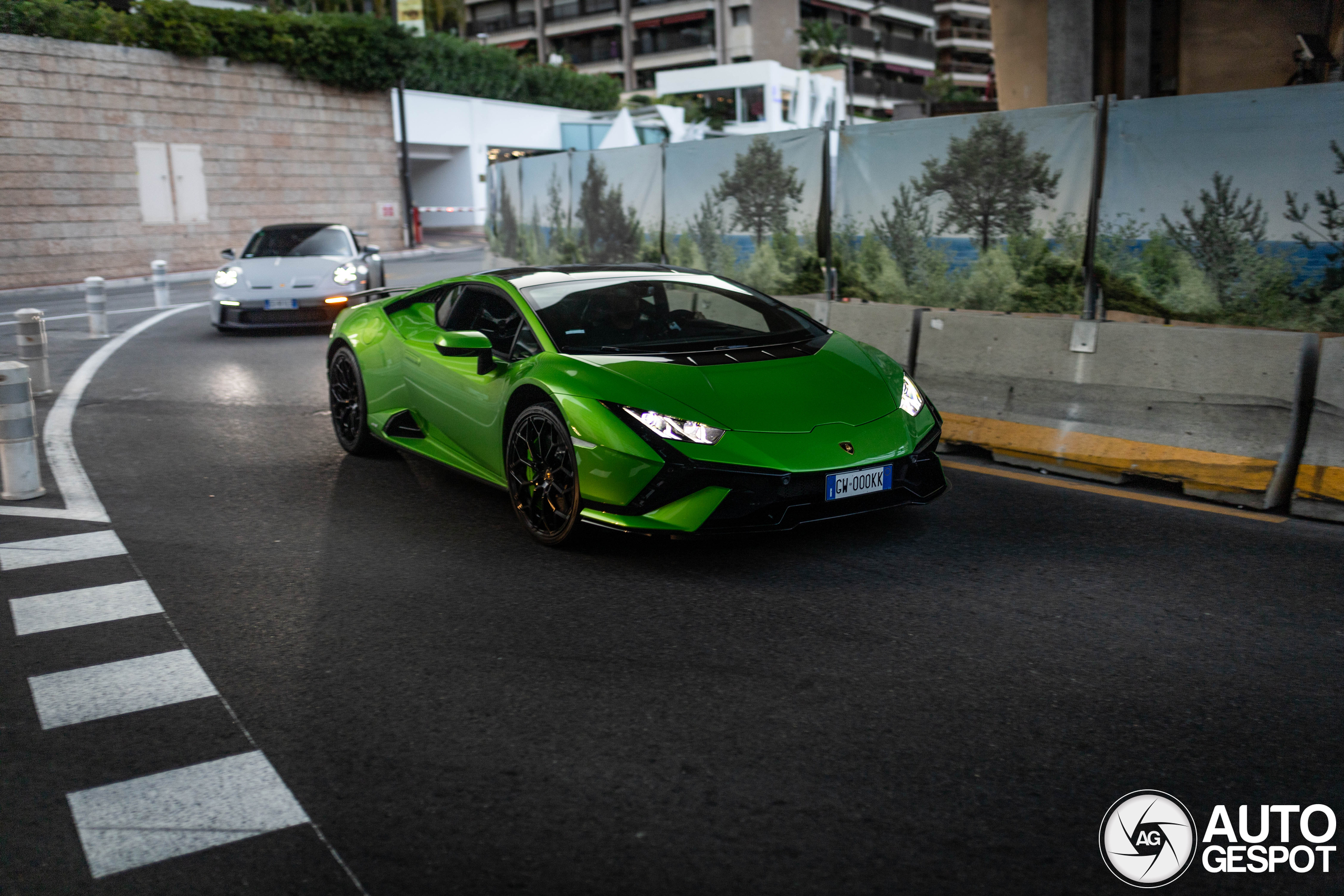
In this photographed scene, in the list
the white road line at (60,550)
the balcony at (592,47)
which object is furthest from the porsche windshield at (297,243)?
the balcony at (592,47)

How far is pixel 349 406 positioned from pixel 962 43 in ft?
308

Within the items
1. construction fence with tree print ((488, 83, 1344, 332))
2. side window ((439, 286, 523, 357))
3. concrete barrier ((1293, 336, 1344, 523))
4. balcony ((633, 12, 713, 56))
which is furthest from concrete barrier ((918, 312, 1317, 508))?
balcony ((633, 12, 713, 56))

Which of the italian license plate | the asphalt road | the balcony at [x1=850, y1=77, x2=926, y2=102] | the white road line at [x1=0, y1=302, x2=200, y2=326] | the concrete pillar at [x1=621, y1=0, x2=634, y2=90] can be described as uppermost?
the concrete pillar at [x1=621, y1=0, x2=634, y2=90]

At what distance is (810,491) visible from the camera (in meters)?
4.84

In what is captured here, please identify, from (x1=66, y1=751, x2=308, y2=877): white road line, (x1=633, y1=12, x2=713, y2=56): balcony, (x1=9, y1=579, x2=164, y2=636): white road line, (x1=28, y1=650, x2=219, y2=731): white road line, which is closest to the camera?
(x1=66, y1=751, x2=308, y2=877): white road line

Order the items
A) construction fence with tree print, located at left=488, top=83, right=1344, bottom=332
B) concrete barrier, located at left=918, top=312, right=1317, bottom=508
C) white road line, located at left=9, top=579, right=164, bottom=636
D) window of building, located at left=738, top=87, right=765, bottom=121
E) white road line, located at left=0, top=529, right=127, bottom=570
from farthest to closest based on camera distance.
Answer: window of building, located at left=738, top=87, right=765, bottom=121, construction fence with tree print, located at left=488, top=83, right=1344, bottom=332, concrete barrier, located at left=918, top=312, right=1317, bottom=508, white road line, located at left=0, top=529, right=127, bottom=570, white road line, located at left=9, top=579, right=164, bottom=636

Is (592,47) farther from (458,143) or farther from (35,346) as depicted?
(35,346)

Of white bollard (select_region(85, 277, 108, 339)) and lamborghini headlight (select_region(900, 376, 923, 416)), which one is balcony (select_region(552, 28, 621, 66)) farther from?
lamborghini headlight (select_region(900, 376, 923, 416))

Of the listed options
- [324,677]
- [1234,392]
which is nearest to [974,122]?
[1234,392]

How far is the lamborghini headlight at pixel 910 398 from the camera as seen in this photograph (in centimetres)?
541

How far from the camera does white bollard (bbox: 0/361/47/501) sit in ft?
21.1

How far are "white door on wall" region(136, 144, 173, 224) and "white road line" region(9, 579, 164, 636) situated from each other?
27431mm

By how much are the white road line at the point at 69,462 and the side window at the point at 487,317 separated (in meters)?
2.15

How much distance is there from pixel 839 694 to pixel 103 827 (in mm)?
2180
